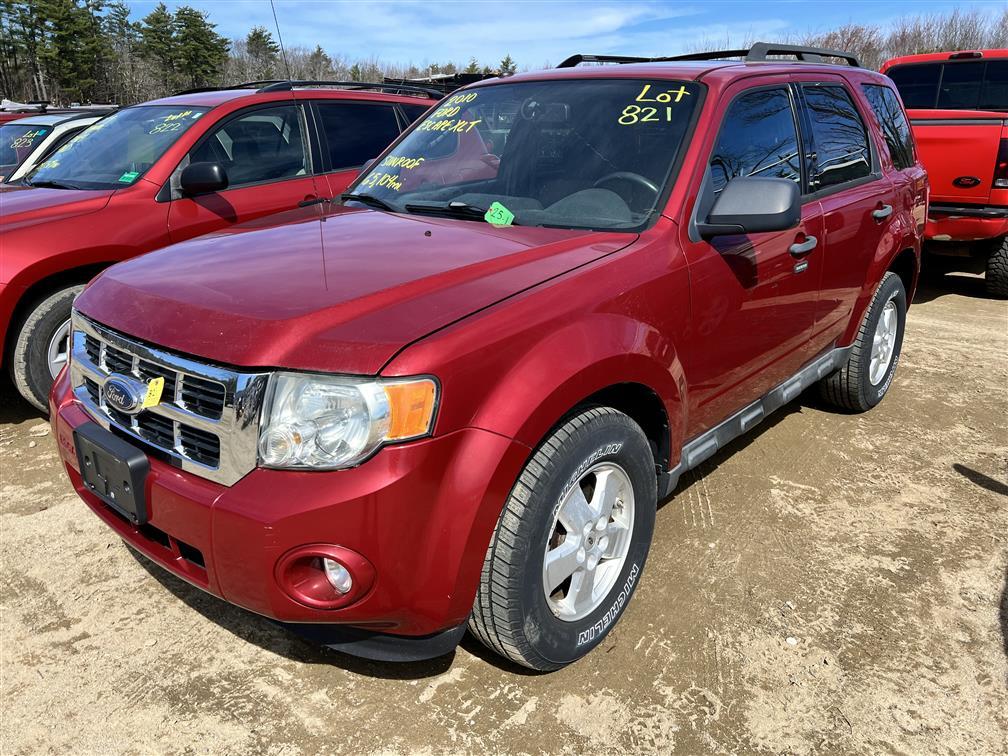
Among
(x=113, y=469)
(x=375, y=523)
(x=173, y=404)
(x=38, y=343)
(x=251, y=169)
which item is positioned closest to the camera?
(x=375, y=523)

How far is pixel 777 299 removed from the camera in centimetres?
312

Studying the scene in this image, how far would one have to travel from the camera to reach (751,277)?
2.91 m

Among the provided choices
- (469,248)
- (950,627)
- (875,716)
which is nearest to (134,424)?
(469,248)

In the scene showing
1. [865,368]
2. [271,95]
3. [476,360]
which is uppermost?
[271,95]

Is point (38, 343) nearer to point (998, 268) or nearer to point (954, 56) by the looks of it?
point (998, 268)

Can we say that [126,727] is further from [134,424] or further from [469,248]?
[469,248]

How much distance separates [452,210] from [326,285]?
0.95 metres

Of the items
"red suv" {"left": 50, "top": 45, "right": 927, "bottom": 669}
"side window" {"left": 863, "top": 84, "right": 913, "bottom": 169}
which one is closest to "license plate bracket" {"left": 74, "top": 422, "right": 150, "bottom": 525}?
"red suv" {"left": 50, "top": 45, "right": 927, "bottom": 669}

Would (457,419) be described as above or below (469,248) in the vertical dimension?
below

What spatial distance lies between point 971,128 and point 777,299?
196 inches

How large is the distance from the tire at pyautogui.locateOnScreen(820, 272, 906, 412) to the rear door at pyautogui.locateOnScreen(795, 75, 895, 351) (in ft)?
0.90

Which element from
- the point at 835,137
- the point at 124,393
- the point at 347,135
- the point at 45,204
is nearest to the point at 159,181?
the point at 45,204

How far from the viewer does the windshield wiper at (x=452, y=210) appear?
2824 mm

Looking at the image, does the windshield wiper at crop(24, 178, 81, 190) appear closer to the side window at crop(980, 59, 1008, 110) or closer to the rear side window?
the rear side window
